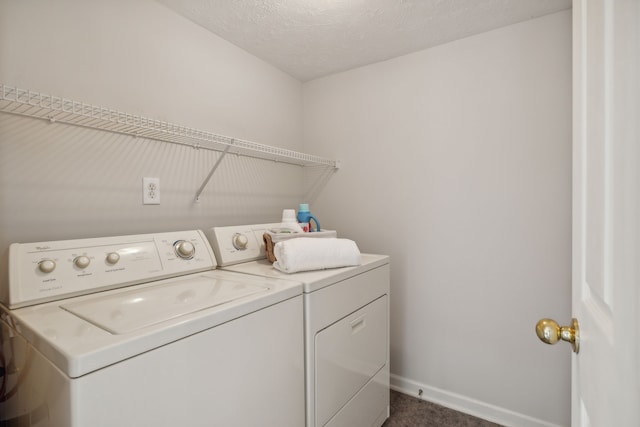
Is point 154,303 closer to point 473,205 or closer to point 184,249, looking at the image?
point 184,249

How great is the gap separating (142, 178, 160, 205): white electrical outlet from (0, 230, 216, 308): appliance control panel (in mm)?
238

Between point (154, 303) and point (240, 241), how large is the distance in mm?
651

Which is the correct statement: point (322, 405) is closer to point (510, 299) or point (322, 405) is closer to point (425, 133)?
point (510, 299)

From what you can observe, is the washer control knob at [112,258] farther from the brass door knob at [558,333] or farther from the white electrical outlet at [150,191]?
the brass door knob at [558,333]

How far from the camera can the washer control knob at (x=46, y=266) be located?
3.18 ft

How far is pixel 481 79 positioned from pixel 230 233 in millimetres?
1660

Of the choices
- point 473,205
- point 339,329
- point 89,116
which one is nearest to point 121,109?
point 89,116

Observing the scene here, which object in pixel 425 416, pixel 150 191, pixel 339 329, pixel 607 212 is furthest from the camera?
pixel 425 416

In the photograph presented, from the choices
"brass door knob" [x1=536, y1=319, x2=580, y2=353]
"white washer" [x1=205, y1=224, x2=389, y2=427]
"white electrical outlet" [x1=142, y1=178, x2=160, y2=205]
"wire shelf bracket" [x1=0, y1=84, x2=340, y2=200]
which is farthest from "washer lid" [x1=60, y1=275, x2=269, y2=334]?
"brass door knob" [x1=536, y1=319, x2=580, y2=353]

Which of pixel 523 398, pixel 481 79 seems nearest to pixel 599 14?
pixel 481 79

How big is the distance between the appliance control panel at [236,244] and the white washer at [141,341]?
0.20 meters

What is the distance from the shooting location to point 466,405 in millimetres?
1842

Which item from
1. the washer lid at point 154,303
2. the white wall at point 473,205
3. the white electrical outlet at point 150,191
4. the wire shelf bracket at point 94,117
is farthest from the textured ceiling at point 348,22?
the washer lid at point 154,303

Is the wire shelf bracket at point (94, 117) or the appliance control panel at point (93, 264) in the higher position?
the wire shelf bracket at point (94, 117)
